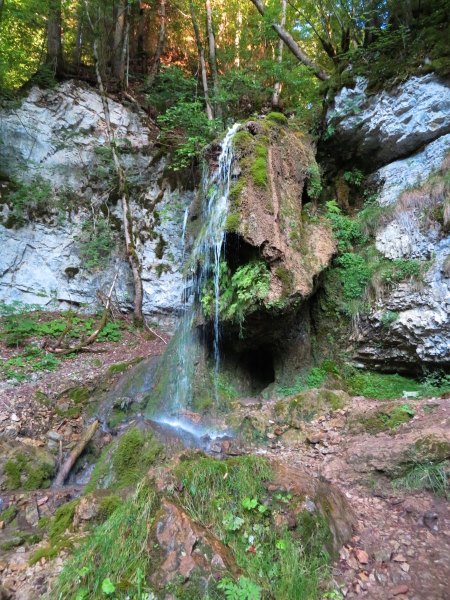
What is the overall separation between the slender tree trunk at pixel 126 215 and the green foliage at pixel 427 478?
7235 mm

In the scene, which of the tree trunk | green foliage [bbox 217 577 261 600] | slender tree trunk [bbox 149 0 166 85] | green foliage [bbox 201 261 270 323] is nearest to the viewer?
green foliage [bbox 217 577 261 600]

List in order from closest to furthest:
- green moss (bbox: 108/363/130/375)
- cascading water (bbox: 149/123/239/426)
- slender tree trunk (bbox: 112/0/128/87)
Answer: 1. cascading water (bbox: 149/123/239/426)
2. green moss (bbox: 108/363/130/375)
3. slender tree trunk (bbox: 112/0/128/87)

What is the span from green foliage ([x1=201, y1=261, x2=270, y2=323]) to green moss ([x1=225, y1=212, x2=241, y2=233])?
2.14ft

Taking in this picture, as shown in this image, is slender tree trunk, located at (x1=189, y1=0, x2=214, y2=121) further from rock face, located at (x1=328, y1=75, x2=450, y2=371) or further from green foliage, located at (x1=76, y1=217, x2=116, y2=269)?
green foliage, located at (x1=76, y1=217, x2=116, y2=269)

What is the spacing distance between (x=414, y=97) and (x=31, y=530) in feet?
32.0

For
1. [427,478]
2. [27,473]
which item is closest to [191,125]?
[27,473]

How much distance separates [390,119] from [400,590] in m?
8.36

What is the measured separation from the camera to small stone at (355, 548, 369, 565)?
2.76 meters

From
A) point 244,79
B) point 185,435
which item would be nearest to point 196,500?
point 185,435

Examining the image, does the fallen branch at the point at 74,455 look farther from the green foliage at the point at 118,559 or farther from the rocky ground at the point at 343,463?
the green foliage at the point at 118,559

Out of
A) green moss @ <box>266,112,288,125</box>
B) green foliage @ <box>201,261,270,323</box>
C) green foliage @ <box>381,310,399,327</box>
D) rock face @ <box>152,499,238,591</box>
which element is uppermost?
green moss @ <box>266,112,288,125</box>

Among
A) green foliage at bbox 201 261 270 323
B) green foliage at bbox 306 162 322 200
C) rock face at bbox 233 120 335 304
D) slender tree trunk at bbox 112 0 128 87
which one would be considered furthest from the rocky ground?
slender tree trunk at bbox 112 0 128 87

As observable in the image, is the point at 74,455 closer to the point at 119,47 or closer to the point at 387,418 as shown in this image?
the point at 387,418

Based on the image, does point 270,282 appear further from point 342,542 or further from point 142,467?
point 342,542
